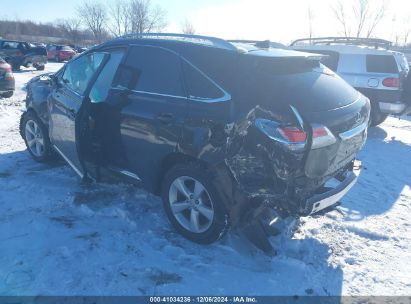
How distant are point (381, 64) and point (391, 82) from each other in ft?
1.86

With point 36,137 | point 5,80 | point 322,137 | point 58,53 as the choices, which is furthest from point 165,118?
point 58,53

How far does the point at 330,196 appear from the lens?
311 centimetres

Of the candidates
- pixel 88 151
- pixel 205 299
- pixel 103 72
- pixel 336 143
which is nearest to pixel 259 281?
pixel 205 299

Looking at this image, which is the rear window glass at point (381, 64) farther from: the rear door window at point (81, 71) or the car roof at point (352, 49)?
the rear door window at point (81, 71)

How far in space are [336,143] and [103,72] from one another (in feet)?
8.63

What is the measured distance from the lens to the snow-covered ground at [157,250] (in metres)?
2.93

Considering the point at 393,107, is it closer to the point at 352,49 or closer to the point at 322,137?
the point at 352,49

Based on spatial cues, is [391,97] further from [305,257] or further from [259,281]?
[259,281]

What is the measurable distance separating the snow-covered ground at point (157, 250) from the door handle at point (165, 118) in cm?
116

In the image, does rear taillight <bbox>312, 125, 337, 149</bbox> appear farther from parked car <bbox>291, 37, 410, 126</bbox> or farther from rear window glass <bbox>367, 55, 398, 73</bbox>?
rear window glass <bbox>367, 55, 398, 73</bbox>

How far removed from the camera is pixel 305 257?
3.38 meters

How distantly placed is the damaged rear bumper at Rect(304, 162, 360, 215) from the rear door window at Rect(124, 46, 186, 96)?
1.49 metres

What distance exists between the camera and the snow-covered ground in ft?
9.61

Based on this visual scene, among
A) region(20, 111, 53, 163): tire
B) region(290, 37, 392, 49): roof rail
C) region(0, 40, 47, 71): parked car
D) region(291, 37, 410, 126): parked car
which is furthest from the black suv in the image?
region(0, 40, 47, 71): parked car
